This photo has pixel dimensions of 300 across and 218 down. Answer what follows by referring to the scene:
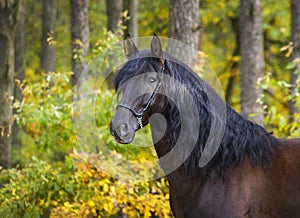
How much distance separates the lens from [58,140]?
848 centimetres

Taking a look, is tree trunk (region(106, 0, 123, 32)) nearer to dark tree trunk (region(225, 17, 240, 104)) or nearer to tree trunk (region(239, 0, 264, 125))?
tree trunk (region(239, 0, 264, 125))

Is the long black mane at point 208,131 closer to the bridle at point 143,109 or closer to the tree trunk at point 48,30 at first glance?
the bridle at point 143,109

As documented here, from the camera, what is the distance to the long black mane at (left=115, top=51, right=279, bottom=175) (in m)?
4.46

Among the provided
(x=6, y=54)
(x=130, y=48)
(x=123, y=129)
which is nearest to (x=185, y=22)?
(x=6, y=54)

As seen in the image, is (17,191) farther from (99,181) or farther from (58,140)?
(58,140)

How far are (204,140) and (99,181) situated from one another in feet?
9.13

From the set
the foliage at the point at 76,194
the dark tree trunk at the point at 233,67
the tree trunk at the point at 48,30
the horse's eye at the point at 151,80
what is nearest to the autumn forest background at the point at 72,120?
the foliage at the point at 76,194

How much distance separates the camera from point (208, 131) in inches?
179

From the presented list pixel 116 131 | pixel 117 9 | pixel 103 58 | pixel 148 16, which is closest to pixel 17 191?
pixel 103 58

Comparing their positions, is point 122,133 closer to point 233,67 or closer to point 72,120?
A: point 72,120

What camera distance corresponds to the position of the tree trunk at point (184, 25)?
873 cm

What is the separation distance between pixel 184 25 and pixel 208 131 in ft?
14.6

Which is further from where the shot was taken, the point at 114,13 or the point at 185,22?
the point at 114,13

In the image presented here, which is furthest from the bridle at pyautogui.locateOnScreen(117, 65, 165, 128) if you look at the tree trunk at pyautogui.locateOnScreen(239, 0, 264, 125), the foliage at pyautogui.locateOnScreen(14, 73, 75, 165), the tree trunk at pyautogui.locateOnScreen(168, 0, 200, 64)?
the tree trunk at pyautogui.locateOnScreen(239, 0, 264, 125)
